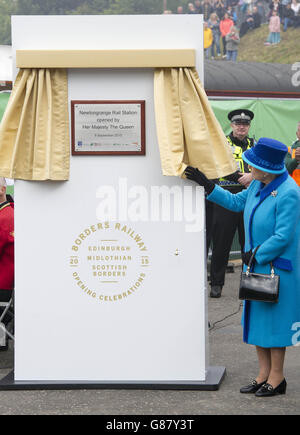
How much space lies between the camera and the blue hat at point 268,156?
18.4 ft

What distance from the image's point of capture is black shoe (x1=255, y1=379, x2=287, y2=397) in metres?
5.65

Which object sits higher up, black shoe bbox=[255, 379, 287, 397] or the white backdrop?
the white backdrop

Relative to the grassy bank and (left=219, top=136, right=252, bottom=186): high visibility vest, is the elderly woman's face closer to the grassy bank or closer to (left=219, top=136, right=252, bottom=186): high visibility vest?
(left=219, top=136, right=252, bottom=186): high visibility vest

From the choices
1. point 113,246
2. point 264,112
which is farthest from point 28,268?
point 264,112

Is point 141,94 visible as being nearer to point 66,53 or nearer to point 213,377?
point 66,53

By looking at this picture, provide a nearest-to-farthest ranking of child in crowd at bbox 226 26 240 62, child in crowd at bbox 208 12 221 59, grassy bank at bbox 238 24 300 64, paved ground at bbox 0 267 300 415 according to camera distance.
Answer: paved ground at bbox 0 267 300 415 < child in crowd at bbox 226 26 240 62 < child in crowd at bbox 208 12 221 59 < grassy bank at bbox 238 24 300 64

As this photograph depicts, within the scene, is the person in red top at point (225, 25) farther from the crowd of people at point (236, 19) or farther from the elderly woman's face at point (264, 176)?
the elderly woman's face at point (264, 176)

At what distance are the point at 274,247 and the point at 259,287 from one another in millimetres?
273

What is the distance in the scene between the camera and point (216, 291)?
31.6ft

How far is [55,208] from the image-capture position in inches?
231

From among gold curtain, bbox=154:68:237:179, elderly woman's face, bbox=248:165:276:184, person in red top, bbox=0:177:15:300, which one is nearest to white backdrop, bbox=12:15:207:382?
gold curtain, bbox=154:68:237:179

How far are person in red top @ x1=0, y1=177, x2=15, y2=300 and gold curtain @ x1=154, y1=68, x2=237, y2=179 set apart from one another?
165 cm

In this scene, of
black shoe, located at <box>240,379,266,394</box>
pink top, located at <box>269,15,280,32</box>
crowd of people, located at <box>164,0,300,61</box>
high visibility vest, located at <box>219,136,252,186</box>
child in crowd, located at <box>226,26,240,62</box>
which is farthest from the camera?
pink top, located at <box>269,15,280,32</box>

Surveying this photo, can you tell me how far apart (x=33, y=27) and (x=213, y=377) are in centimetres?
264
